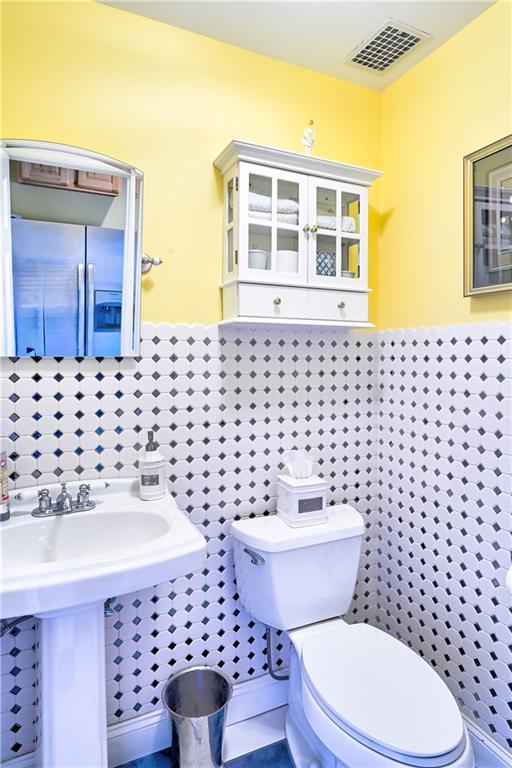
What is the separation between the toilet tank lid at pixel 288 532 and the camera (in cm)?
136

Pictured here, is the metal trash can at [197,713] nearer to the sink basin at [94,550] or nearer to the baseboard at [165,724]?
the baseboard at [165,724]

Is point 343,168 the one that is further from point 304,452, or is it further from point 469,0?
point 304,452

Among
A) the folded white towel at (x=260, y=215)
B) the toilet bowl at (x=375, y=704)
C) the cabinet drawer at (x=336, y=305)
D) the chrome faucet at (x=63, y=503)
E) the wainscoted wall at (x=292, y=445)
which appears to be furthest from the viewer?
the cabinet drawer at (x=336, y=305)

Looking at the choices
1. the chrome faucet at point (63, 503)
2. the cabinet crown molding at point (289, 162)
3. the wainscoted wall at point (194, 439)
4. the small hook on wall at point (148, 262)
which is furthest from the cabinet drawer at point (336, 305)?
the chrome faucet at point (63, 503)

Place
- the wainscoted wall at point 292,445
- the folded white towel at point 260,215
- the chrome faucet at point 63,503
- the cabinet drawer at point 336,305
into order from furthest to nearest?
the cabinet drawer at point 336,305 < the folded white towel at point 260,215 < the wainscoted wall at point 292,445 < the chrome faucet at point 63,503

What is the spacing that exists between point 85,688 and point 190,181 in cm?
148

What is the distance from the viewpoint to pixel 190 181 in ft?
4.80

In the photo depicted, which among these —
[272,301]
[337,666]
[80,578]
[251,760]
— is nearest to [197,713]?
[251,760]

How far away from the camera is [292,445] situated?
1.66m

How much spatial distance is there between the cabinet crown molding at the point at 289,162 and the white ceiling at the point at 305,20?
0.42 m

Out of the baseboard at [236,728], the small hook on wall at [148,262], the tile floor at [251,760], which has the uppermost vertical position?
the small hook on wall at [148,262]

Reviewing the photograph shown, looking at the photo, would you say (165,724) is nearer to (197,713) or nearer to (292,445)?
(197,713)

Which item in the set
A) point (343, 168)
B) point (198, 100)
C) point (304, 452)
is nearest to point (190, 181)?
point (198, 100)

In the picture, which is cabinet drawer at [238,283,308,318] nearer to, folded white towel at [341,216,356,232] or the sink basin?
folded white towel at [341,216,356,232]
